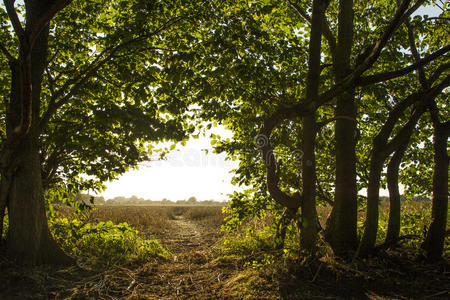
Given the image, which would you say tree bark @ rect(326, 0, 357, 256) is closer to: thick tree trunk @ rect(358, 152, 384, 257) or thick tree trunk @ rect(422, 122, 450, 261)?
thick tree trunk @ rect(358, 152, 384, 257)

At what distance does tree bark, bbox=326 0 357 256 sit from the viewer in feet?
15.9

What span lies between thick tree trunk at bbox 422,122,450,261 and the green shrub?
540cm

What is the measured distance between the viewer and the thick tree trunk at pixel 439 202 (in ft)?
14.6

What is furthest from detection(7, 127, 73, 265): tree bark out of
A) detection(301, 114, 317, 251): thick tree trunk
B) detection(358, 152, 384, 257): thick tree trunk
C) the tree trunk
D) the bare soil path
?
detection(358, 152, 384, 257): thick tree trunk

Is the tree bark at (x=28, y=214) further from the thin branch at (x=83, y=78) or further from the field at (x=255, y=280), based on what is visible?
the thin branch at (x=83, y=78)

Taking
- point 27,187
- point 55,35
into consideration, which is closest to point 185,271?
point 27,187

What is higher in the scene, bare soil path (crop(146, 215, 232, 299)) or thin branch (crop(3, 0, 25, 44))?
thin branch (crop(3, 0, 25, 44))

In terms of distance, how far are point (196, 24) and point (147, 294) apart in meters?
4.75

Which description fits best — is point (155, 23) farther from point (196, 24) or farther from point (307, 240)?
point (307, 240)

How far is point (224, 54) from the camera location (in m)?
4.82

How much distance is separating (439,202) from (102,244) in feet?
22.8

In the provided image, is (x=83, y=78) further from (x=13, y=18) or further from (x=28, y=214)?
(x=28, y=214)

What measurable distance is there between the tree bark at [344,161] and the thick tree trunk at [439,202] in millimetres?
1170

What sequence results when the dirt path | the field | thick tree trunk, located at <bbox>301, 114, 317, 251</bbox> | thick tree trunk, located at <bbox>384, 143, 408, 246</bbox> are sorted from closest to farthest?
the field, the dirt path, thick tree trunk, located at <bbox>301, 114, 317, 251</bbox>, thick tree trunk, located at <bbox>384, 143, 408, 246</bbox>
